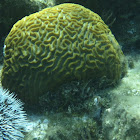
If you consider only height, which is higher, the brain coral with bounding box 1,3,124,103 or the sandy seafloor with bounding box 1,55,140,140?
the brain coral with bounding box 1,3,124,103

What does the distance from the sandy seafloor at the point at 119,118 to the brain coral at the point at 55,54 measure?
348mm

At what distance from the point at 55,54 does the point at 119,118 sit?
1755 millimetres

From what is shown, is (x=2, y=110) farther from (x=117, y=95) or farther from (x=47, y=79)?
(x=117, y=95)

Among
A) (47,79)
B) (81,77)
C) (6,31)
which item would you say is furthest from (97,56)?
(6,31)

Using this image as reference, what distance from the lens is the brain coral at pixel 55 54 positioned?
3.36 metres

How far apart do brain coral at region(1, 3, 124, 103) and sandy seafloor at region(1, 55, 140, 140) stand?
0.35 meters

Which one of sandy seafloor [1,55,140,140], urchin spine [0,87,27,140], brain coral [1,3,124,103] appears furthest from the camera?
brain coral [1,3,124,103]

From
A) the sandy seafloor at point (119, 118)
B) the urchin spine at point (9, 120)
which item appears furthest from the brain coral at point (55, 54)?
the urchin spine at point (9, 120)

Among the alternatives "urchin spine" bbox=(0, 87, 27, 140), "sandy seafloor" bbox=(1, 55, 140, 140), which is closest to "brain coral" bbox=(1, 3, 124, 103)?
"sandy seafloor" bbox=(1, 55, 140, 140)

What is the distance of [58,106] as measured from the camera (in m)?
3.52

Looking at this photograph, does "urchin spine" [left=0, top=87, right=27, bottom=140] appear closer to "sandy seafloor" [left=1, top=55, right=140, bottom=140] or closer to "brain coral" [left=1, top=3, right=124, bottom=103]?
"sandy seafloor" [left=1, top=55, right=140, bottom=140]

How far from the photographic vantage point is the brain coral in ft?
11.0

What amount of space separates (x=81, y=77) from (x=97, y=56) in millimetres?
577

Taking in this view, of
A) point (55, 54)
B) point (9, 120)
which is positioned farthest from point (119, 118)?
point (9, 120)
